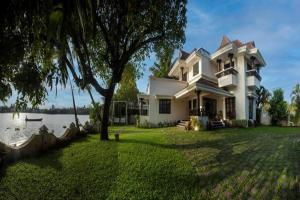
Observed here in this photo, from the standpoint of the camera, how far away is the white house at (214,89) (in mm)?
17297

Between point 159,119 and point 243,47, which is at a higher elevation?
point 243,47

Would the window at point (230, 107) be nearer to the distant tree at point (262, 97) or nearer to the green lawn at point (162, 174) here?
the distant tree at point (262, 97)

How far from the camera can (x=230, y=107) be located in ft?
59.5

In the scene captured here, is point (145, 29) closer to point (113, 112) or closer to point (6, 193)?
point (6, 193)

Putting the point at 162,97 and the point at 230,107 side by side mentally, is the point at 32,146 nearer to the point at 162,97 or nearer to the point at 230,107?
the point at 162,97

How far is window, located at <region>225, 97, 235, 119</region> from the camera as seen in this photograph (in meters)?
17.7

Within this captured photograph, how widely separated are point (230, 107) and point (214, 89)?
10.3 ft

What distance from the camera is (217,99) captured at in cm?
1953

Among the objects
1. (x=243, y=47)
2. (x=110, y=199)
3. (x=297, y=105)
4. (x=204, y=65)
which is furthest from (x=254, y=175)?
(x=297, y=105)

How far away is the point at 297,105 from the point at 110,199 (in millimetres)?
26079

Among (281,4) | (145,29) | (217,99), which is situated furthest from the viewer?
(217,99)

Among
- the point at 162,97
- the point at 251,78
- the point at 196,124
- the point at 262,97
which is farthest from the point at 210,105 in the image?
the point at 262,97

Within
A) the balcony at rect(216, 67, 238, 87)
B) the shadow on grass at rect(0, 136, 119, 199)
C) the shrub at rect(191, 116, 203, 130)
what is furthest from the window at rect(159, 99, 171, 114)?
the shadow on grass at rect(0, 136, 119, 199)

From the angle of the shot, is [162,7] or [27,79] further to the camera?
[162,7]
